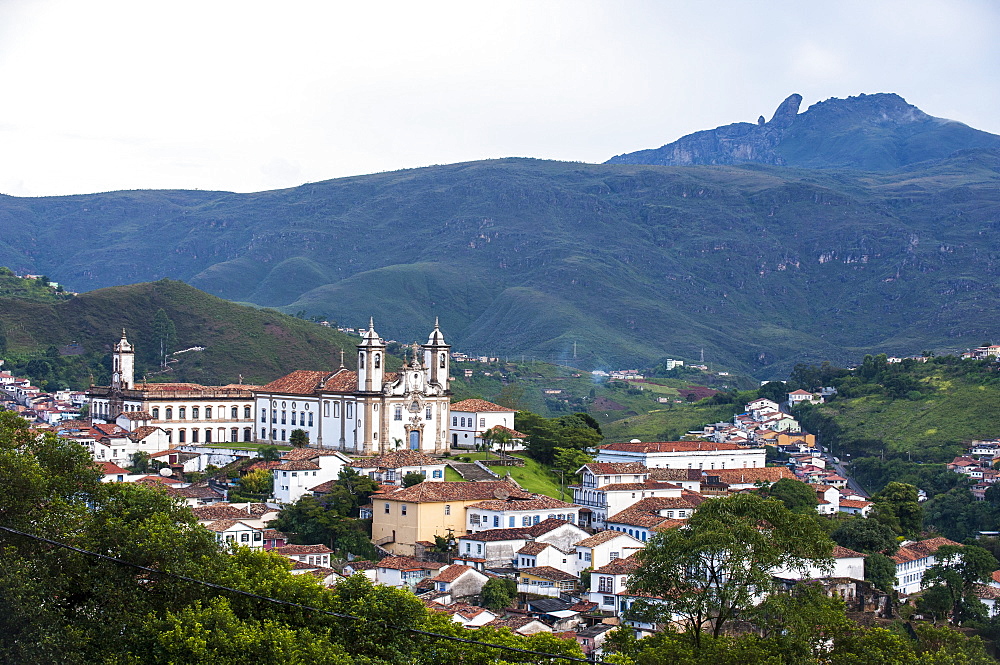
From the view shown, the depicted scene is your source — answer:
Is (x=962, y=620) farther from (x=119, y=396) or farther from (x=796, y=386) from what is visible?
(x=796, y=386)

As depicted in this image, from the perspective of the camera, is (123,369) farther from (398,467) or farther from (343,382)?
(398,467)

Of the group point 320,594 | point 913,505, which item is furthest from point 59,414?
point 320,594

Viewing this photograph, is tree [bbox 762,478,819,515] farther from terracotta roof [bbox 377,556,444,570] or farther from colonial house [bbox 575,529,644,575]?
terracotta roof [bbox 377,556,444,570]

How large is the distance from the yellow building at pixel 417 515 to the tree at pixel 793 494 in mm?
18044

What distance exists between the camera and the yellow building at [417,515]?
57844mm

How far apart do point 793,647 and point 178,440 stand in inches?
2324

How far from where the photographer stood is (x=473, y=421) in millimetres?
79062

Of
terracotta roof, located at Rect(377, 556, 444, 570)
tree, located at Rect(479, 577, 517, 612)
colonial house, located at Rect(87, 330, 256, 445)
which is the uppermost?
colonial house, located at Rect(87, 330, 256, 445)

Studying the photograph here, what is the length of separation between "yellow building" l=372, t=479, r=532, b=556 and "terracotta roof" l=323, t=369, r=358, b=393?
52.1 feet

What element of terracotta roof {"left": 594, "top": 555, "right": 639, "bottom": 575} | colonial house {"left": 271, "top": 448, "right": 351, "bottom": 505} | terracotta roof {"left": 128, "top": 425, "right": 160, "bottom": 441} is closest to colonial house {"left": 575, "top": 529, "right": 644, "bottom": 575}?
terracotta roof {"left": 594, "top": 555, "right": 639, "bottom": 575}

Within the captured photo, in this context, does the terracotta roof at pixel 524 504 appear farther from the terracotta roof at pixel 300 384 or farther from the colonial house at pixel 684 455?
the terracotta roof at pixel 300 384

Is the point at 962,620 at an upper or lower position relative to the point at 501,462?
lower

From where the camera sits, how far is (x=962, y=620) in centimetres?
6097

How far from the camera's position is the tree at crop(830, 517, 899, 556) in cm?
6444
